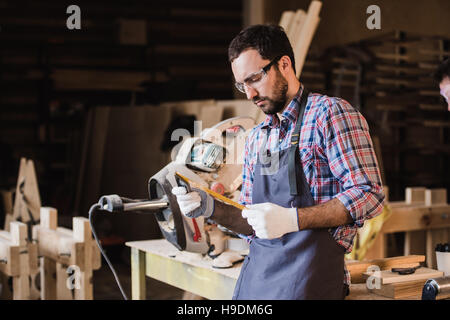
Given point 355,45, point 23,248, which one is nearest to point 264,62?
point 23,248

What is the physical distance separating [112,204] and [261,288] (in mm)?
549

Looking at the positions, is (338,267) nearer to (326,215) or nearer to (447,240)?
(326,215)

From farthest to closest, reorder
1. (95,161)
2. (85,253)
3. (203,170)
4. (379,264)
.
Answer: (95,161) < (85,253) < (203,170) < (379,264)

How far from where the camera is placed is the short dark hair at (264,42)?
6.15 feet

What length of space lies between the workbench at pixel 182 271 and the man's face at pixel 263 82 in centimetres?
78

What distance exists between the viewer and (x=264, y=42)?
1.87 m

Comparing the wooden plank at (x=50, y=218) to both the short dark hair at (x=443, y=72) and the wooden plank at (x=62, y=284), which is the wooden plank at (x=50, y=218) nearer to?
the wooden plank at (x=62, y=284)

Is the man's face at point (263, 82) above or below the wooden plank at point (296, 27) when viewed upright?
below

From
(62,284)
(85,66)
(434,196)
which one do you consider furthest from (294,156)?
(85,66)

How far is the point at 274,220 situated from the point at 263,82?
1.51 feet

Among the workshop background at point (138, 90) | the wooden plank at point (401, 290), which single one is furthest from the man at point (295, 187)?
the workshop background at point (138, 90)

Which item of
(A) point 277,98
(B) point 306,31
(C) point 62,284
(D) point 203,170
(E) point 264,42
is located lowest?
(C) point 62,284

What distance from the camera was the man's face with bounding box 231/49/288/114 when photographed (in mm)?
1882

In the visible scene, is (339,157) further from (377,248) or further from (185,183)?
(377,248)
